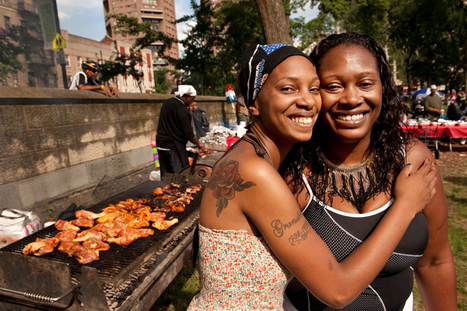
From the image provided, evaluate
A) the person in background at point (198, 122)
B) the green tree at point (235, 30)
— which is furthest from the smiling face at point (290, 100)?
the green tree at point (235, 30)

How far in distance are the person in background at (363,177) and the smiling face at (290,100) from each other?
0.78 feet

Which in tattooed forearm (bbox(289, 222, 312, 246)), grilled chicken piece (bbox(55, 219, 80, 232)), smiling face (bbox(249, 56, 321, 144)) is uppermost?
smiling face (bbox(249, 56, 321, 144))

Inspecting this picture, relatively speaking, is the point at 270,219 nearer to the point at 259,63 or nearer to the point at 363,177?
the point at 259,63

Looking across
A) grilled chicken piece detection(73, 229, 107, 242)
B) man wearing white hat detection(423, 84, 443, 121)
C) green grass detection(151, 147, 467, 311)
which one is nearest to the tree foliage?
man wearing white hat detection(423, 84, 443, 121)

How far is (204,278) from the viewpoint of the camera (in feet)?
4.57

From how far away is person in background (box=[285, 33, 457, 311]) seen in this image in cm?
150

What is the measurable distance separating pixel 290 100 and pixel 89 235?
2.57 metres

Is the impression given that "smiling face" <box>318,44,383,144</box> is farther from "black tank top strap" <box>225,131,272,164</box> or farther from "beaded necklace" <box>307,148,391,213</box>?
"black tank top strap" <box>225,131,272,164</box>

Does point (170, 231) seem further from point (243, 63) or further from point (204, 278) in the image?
point (243, 63)

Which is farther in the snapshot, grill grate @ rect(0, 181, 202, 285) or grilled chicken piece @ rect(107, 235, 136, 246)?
grilled chicken piece @ rect(107, 235, 136, 246)

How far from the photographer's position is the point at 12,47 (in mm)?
4793

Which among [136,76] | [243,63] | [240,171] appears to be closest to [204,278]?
[240,171]

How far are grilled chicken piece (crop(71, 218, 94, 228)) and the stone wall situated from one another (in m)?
1.87

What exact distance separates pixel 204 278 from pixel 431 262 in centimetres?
142
